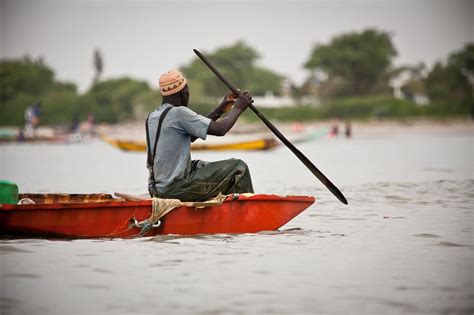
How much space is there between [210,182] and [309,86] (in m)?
72.0

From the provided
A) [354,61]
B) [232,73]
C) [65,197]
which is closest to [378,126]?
[354,61]

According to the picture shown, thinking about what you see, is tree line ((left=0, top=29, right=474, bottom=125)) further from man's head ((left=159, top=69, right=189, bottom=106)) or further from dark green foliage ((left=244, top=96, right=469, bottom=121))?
man's head ((left=159, top=69, right=189, bottom=106))

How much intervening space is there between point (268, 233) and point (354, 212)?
242 centimetres

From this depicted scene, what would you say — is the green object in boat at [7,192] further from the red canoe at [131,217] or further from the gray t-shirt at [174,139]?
the gray t-shirt at [174,139]

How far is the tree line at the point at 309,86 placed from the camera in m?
56.1

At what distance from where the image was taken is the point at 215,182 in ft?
24.7

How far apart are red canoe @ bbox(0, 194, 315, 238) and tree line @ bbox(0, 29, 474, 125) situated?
4532 cm

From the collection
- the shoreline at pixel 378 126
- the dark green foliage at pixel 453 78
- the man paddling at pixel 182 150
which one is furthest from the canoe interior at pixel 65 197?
the dark green foliage at pixel 453 78

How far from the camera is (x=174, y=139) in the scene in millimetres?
7301

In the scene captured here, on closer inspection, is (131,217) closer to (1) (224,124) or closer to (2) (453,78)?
(1) (224,124)

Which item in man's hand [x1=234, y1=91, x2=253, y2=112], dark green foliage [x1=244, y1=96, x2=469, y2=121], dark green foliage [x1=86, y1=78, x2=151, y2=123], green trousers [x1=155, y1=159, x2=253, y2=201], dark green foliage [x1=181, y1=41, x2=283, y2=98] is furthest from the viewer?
dark green foliage [x1=181, y1=41, x2=283, y2=98]

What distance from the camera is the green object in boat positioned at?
7723 millimetres

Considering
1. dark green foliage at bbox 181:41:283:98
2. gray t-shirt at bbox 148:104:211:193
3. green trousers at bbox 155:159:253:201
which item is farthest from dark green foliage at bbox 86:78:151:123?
gray t-shirt at bbox 148:104:211:193

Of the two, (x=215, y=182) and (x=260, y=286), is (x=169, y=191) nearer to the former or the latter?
(x=215, y=182)
